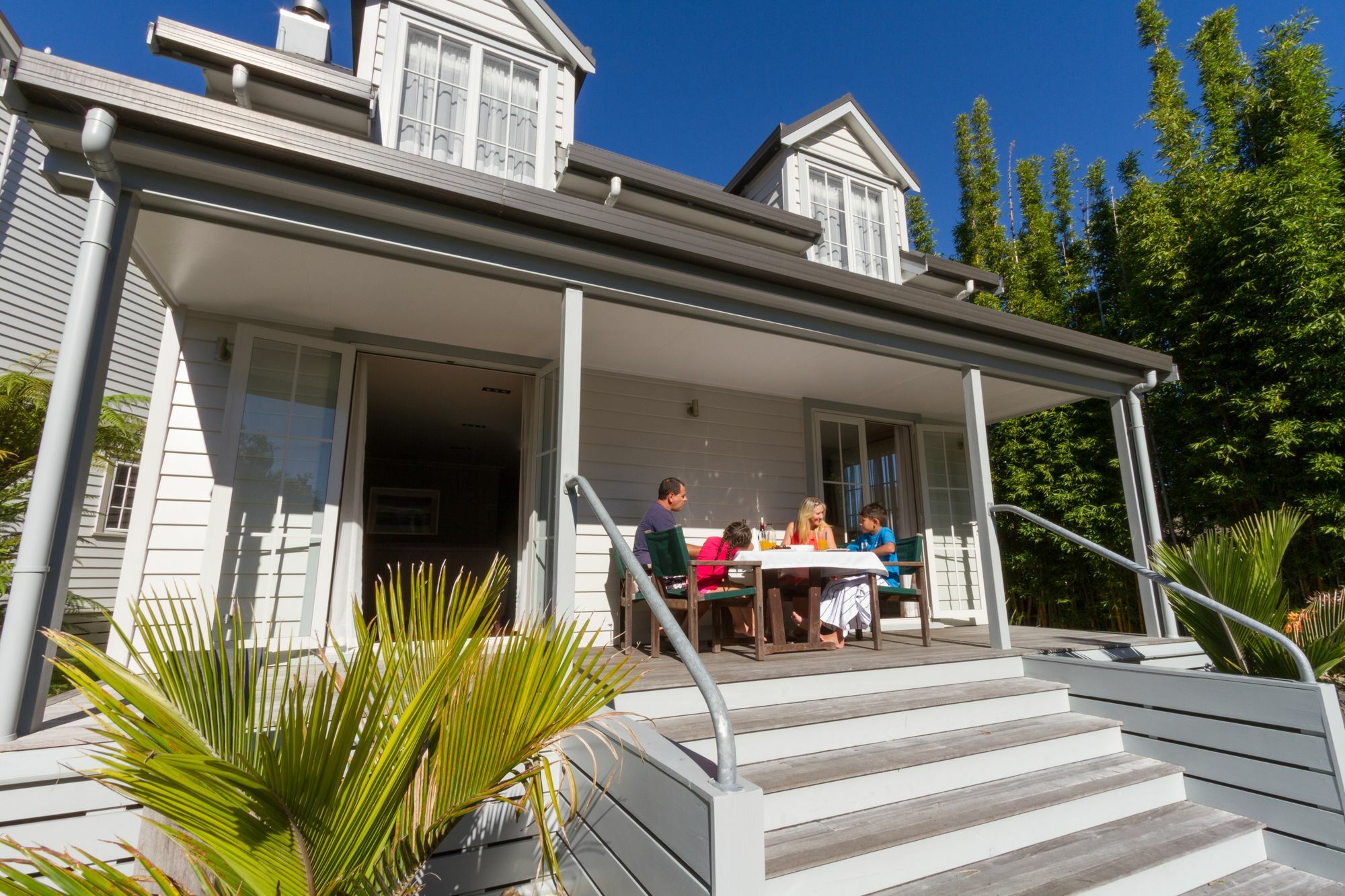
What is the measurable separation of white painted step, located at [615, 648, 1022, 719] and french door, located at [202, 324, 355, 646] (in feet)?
8.17

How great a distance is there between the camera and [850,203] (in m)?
7.27

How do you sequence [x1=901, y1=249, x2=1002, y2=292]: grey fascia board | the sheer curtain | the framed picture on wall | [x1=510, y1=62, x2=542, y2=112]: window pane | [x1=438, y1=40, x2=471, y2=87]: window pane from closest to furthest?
the sheer curtain
[x1=438, y1=40, x2=471, y2=87]: window pane
[x1=510, y1=62, x2=542, y2=112]: window pane
[x1=901, y1=249, x2=1002, y2=292]: grey fascia board
the framed picture on wall

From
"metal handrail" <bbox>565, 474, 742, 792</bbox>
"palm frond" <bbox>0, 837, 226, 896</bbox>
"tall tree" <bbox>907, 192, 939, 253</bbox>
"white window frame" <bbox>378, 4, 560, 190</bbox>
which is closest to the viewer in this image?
"palm frond" <bbox>0, 837, 226, 896</bbox>

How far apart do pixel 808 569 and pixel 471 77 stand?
4.76 meters

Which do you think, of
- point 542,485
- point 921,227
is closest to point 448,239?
point 542,485

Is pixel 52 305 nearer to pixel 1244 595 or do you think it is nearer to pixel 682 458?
pixel 682 458

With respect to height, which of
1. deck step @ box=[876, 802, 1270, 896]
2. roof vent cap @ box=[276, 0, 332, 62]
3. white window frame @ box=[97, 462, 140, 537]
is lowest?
deck step @ box=[876, 802, 1270, 896]

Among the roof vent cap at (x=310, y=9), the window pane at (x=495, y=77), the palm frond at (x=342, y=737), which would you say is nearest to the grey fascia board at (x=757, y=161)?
the window pane at (x=495, y=77)

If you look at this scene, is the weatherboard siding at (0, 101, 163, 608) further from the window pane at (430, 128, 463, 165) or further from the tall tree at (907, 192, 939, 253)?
the tall tree at (907, 192, 939, 253)

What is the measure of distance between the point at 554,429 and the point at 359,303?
140 centimetres

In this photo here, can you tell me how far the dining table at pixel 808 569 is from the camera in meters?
3.74

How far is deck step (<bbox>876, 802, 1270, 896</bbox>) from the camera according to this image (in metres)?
2.15

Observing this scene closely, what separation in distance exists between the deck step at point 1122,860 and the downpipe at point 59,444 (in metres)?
2.95

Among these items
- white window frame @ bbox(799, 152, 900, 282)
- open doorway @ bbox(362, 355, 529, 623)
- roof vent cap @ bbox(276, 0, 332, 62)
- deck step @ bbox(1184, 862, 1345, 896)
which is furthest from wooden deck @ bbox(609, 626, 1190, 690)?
roof vent cap @ bbox(276, 0, 332, 62)
